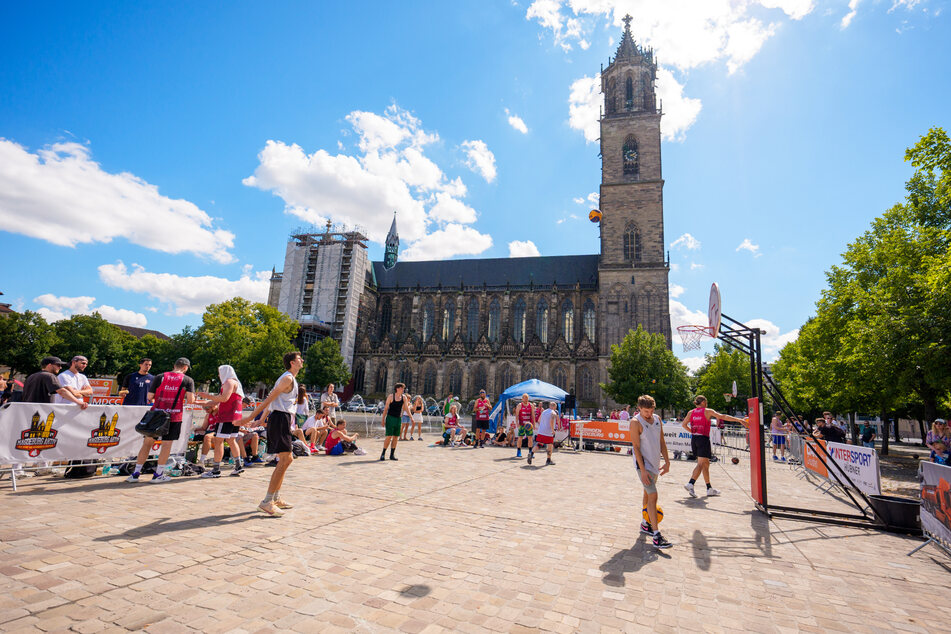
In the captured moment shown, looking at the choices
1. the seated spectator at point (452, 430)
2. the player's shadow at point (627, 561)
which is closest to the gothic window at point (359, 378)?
the seated spectator at point (452, 430)

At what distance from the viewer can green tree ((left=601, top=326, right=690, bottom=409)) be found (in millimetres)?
36719

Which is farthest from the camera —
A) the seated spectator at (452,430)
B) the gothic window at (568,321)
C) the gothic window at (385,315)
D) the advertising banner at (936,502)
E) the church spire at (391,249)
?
the church spire at (391,249)

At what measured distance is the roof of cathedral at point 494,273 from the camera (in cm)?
5366

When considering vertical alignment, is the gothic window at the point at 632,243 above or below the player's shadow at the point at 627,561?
above

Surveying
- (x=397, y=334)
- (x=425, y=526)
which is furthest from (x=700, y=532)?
(x=397, y=334)

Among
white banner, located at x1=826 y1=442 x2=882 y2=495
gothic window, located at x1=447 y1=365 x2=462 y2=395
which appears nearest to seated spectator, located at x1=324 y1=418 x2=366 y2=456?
white banner, located at x1=826 y1=442 x2=882 y2=495

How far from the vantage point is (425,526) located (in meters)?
4.96

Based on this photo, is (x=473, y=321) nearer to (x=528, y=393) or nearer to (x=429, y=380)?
(x=429, y=380)

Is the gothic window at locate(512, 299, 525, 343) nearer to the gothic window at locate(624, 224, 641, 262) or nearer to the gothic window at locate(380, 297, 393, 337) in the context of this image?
the gothic window at locate(624, 224, 641, 262)

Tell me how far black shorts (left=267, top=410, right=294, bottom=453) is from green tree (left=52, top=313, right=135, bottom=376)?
56251 millimetres

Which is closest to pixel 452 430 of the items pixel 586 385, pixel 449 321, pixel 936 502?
pixel 936 502

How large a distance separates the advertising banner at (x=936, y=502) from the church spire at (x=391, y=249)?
60245 millimetres

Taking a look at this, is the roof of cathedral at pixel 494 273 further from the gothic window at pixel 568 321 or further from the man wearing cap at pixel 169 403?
the man wearing cap at pixel 169 403

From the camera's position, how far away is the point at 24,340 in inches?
1705
